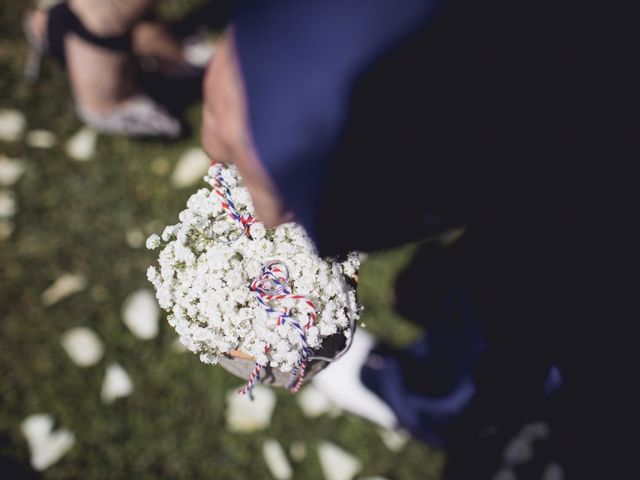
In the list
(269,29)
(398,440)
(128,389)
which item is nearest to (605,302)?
(269,29)

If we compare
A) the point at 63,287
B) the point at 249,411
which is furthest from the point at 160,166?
the point at 249,411

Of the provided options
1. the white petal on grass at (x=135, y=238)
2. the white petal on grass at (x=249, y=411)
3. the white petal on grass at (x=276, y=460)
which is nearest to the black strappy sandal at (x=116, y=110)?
the white petal on grass at (x=135, y=238)

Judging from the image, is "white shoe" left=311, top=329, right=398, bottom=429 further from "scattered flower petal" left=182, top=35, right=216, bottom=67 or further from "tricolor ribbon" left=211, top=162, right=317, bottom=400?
"scattered flower petal" left=182, top=35, right=216, bottom=67

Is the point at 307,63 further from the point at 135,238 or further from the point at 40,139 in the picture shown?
the point at 40,139

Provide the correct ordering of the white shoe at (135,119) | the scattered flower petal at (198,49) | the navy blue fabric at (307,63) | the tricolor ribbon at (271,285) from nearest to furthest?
the navy blue fabric at (307,63), the tricolor ribbon at (271,285), the white shoe at (135,119), the scattered flower petal at (198,49)

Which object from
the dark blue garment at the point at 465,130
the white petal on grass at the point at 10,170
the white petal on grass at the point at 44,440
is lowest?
the white petal on grass at the point at 44,440

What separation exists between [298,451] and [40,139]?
5.93 feet

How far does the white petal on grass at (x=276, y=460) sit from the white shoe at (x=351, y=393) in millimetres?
286

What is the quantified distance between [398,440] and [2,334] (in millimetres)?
1697

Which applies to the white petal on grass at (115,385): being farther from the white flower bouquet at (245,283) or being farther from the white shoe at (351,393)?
the white flower bouquet at (245,283)

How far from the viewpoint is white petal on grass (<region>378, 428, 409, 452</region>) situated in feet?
7.63

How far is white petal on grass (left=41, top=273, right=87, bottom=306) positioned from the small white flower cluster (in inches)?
57.8

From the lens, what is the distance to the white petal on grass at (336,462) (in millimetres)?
2270

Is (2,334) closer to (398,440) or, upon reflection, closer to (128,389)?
(128,389)
